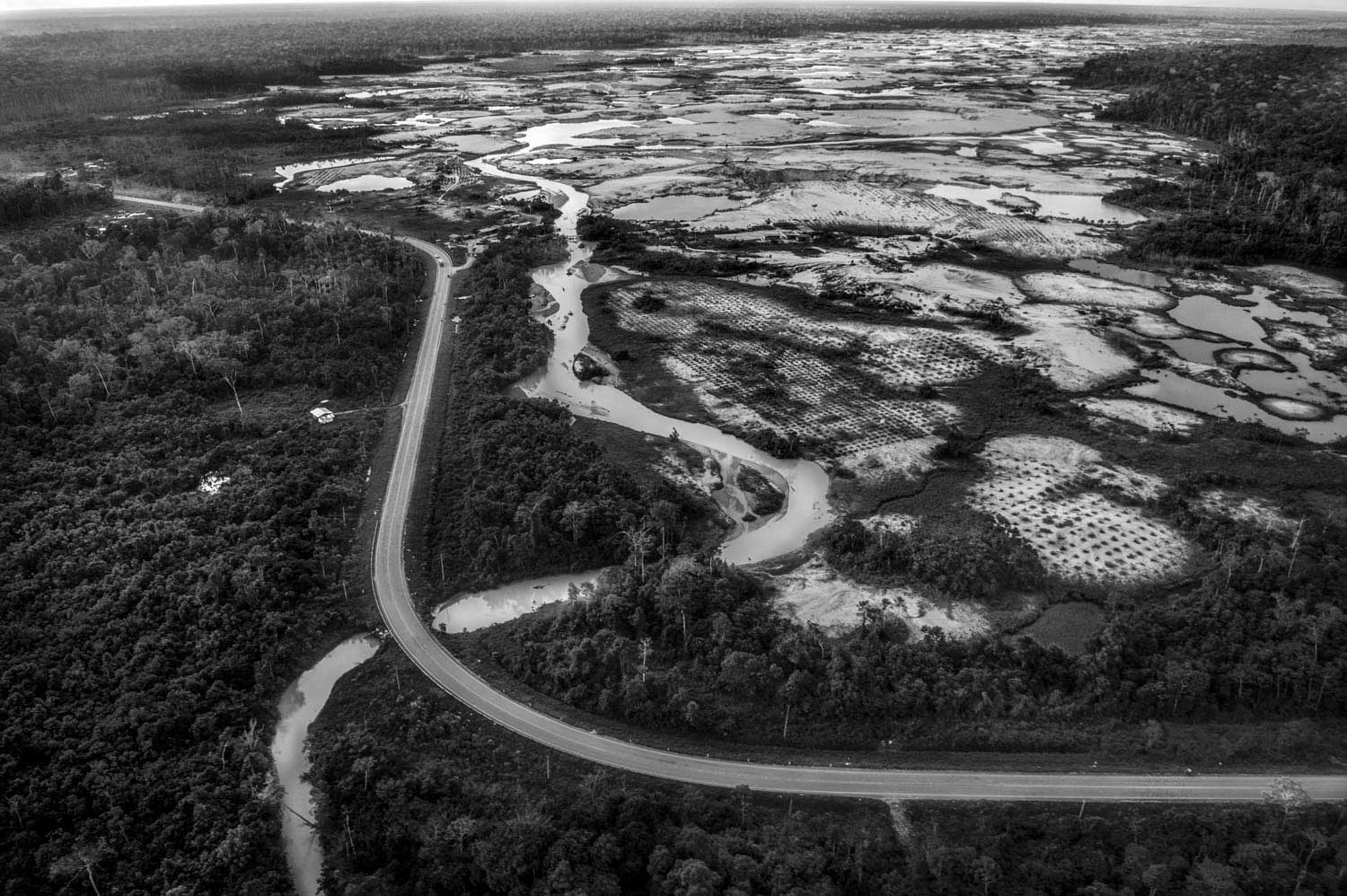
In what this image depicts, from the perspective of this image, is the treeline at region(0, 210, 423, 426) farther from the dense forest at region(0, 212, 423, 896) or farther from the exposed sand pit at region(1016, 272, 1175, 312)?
the exposed sand pit at region(1016, 272, 1175, 312)

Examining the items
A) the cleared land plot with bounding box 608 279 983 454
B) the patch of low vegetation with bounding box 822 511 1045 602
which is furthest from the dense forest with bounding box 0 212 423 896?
the patch of low vegetation with bounding box 822 511 1045 602

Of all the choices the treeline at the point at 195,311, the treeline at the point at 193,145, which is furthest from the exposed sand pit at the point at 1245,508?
the treeline at the point at 193,145

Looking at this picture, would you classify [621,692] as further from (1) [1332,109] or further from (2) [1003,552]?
(1) [1332,109]

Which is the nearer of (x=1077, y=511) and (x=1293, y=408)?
(x=1077, y=511)

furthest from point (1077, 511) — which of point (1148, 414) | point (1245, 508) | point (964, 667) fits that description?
point (964, 667)

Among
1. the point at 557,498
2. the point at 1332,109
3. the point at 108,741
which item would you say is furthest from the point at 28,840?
the point at 1332,109

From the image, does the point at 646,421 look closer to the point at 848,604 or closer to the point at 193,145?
the point at 848,604
